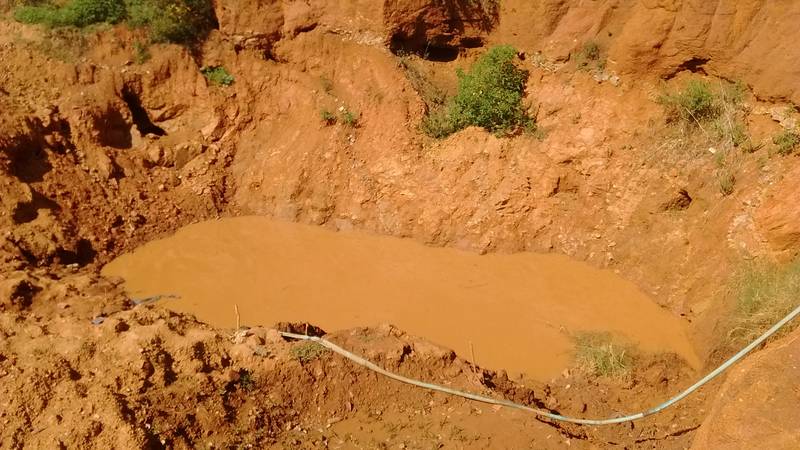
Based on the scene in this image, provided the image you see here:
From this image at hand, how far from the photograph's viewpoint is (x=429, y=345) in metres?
6.45

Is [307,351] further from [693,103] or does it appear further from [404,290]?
[693,103]

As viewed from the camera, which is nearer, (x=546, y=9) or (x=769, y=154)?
(x=769, y=154)

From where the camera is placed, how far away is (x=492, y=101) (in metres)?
8.53

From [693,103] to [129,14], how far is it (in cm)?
796

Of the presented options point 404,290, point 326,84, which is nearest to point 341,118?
point 326,84

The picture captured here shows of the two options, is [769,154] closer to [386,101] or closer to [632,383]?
[632,383]

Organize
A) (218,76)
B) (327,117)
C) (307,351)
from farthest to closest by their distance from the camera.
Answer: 1. (218,76)
2. (327,117)
3. (307,351)

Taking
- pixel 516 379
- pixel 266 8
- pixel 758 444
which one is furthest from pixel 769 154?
pixel 266 8

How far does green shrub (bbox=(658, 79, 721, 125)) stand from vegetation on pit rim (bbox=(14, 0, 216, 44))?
6.80m

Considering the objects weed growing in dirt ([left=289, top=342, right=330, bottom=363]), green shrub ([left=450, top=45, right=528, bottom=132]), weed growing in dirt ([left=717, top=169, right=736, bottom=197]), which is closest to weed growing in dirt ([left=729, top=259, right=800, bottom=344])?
weed growing in dirt ([left=717, top=169, right=736, bottom=197])

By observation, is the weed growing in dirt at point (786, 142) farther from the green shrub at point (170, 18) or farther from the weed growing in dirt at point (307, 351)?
the green shrub at point (170, 18)

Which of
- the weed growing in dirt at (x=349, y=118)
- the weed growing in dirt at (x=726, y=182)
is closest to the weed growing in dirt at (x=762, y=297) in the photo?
the weed growing in dirt at (x=726, y=182)

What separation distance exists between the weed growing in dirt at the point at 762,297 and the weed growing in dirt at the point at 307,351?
4.11 meters

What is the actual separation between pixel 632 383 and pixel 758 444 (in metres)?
2.46
